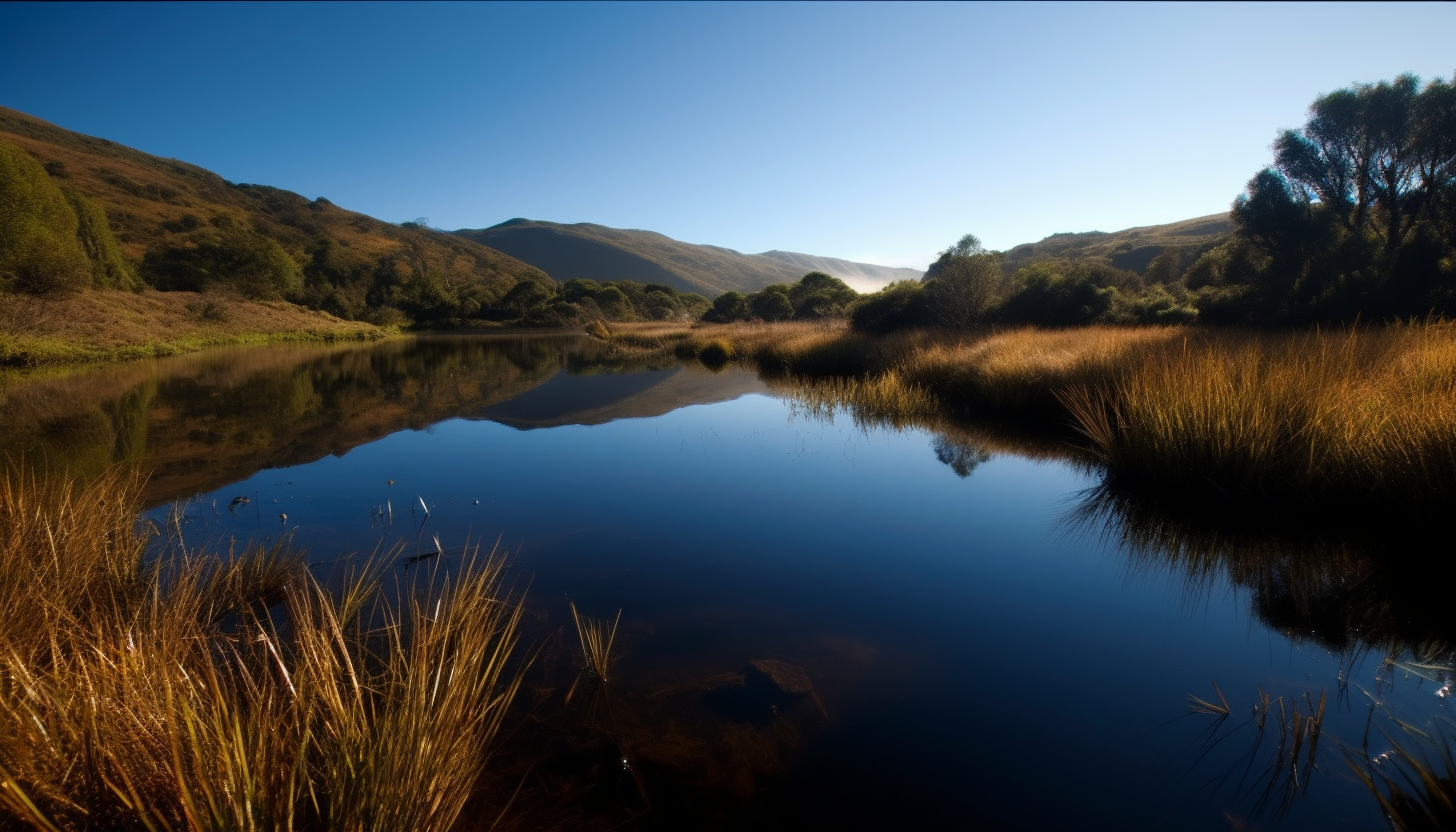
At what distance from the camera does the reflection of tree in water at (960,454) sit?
697 centimetres

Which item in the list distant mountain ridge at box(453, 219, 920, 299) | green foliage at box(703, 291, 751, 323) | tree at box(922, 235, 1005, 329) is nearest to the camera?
tree at box(922, 235, 1005, 329)

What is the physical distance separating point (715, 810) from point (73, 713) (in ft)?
6.32

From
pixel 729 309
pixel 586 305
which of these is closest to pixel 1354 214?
pixel 729 309

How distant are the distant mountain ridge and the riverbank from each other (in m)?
75.6

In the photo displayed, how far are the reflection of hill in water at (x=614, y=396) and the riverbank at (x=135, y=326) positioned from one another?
52.5 ft

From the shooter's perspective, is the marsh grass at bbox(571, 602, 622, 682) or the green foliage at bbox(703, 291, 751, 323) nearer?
the marsh grass at bbox(571, 602, 622, 682)

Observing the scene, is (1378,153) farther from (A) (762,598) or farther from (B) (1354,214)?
(A) (762,598)

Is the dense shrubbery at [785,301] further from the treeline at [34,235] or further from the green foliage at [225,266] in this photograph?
the green foliage at [225,266]

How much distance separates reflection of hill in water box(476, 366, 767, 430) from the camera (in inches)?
445

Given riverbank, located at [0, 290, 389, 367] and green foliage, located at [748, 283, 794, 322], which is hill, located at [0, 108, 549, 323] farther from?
green foliage, located at [748, 283, 794, 322]

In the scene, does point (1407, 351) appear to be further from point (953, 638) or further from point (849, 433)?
point (953, 638)

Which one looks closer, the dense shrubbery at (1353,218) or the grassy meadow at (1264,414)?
the grassy meadow at (1264,414)

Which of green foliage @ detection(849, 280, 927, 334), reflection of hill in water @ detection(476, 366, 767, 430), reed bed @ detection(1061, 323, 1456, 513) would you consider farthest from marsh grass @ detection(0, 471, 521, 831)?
green foliage @ detection(849, 280, 927, 334)

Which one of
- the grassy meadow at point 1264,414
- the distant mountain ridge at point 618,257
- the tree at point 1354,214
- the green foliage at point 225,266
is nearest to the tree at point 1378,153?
the tree at point 1354,214
